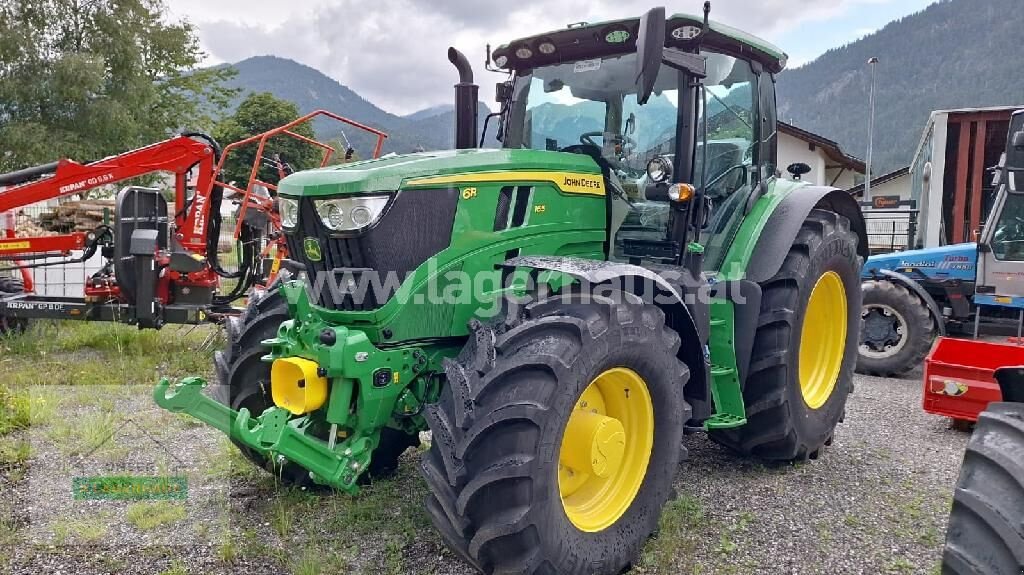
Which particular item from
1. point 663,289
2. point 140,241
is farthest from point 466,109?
point 140,241

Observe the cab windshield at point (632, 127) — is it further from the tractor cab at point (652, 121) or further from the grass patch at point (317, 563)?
the grass patch at point (317, 563)

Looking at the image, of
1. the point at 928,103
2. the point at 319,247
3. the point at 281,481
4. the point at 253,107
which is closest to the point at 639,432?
the point at 319,247

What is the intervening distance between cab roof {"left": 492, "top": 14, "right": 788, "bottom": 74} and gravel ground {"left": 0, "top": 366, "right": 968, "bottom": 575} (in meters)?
2.42

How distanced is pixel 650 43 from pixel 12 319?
7.88 m

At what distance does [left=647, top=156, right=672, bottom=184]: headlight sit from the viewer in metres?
3.89

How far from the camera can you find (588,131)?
4.18 metres

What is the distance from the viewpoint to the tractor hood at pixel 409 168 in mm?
3215

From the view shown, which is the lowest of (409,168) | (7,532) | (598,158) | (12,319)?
(7,532)

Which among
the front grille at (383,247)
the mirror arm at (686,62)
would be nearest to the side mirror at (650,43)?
the mirror arm at (686,62)

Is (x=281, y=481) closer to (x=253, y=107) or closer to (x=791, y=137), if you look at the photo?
(x=791, y=137)

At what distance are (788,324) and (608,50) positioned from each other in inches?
71.3

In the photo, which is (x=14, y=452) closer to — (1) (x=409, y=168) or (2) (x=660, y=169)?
(1) (x=409, y=168)

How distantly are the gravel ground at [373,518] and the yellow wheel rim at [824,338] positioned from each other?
46cm

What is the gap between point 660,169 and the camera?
389 centimetres
